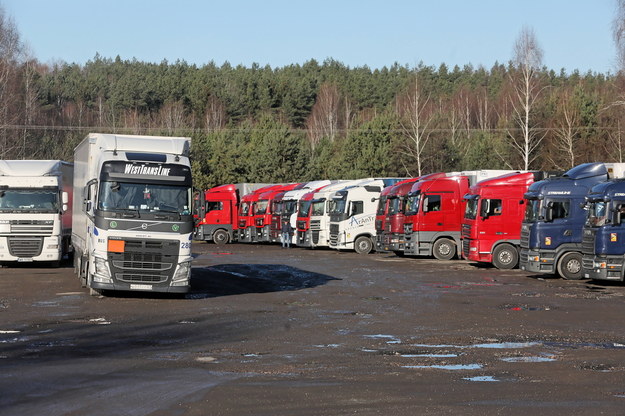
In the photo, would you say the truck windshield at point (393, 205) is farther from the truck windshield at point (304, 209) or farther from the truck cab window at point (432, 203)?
the truck windshield at point (304, 209)

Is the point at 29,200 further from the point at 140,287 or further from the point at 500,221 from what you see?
the point at 500,221

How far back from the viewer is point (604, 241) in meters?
25.0

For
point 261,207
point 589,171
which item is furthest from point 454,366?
point 261,207

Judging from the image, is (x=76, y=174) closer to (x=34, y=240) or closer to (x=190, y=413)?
(x=34, y=240)

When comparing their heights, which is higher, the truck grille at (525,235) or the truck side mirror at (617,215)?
the truck side mirror at (617,215)

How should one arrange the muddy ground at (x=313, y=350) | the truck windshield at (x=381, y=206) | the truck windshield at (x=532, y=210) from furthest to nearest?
the truck windshield at (x=381, y=206)
the truck windshield at (x=532, y=210)
the muddy ground at (x=313, y=350)

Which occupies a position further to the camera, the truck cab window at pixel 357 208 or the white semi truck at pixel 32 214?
the truck cab window at pixel 357 208

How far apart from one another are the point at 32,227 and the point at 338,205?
1688 cm

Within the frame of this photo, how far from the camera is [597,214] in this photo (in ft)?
83.9

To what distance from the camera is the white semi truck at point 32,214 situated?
97.9ft

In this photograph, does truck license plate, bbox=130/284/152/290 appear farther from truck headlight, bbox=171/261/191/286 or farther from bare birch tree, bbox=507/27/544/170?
bare birch tree, bbox=507/27/544/170

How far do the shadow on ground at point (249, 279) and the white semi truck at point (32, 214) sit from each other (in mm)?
4703

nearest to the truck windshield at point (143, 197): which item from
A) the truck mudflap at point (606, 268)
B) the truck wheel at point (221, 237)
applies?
the truck mudflap at point (606, 268)

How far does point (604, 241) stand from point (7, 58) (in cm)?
4954
